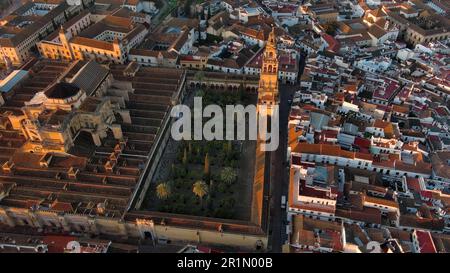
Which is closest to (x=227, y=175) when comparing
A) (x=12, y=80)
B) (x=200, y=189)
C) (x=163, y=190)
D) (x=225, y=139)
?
(x=200, y=189)

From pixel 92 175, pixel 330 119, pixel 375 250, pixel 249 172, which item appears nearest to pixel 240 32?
pixel 330 119

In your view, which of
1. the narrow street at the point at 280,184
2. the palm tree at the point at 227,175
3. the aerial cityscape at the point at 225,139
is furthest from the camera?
the palm tree at the point at 227,175

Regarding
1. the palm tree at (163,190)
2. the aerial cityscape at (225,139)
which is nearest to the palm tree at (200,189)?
the aerial cityscape at (225,139)

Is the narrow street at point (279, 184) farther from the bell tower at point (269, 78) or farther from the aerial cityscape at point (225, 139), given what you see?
the bell tower at point (269, 78)

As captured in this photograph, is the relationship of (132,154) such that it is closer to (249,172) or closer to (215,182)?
(215,182)

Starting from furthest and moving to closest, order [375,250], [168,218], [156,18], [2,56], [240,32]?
[156,18]
[240,32]
[2,56]
[168,218]
[375,250]

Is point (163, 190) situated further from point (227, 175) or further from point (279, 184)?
point (279, 184)
